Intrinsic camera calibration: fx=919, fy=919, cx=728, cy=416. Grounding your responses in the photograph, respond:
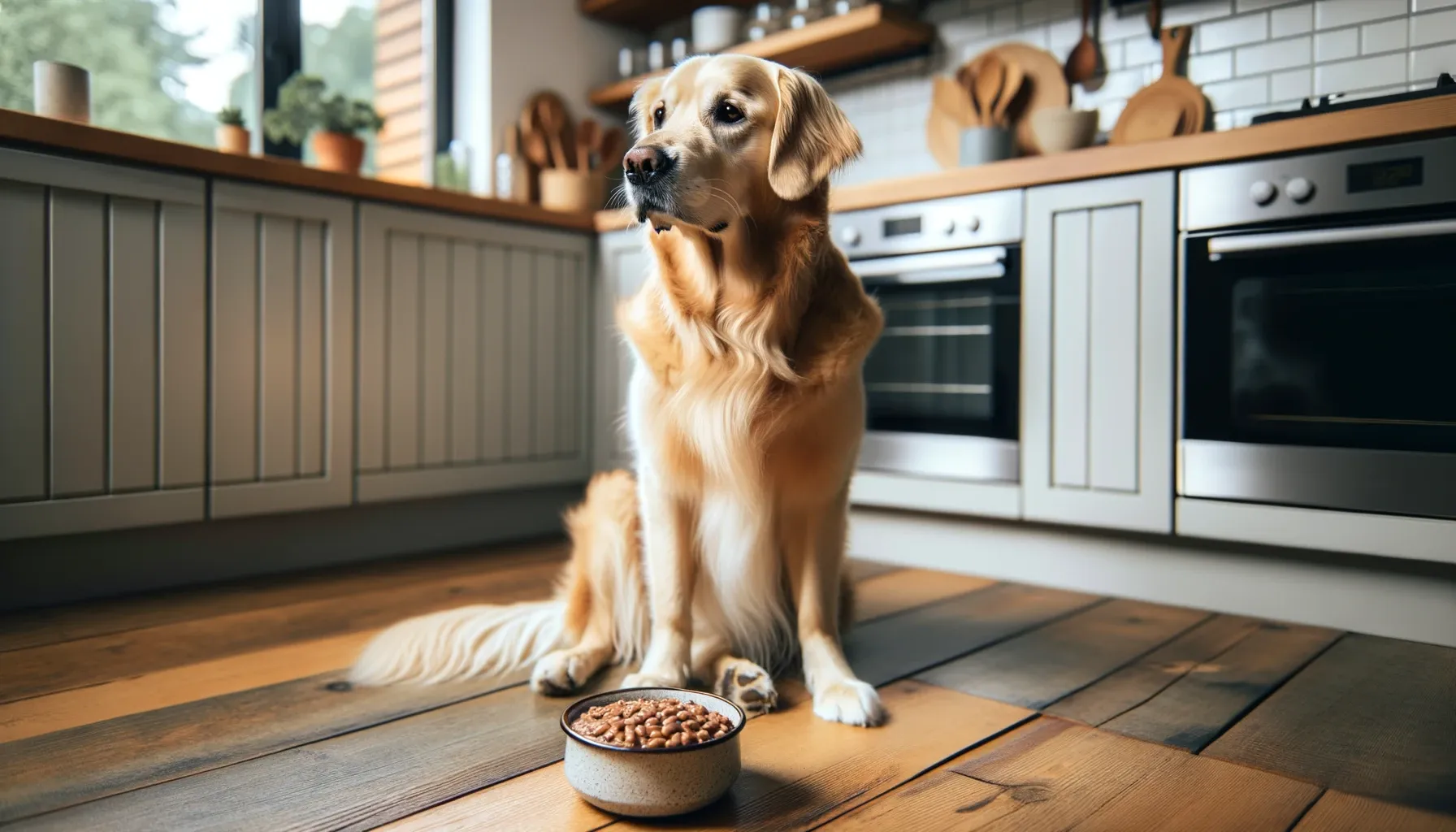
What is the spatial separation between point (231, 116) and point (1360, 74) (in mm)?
2902

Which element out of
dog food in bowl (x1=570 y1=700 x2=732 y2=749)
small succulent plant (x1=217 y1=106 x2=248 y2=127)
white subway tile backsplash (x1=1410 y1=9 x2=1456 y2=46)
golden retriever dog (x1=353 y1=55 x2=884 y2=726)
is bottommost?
dog food in bowl (x1=570 y1=700 x2=732 y2=749)

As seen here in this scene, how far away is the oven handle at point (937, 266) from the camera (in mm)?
2271

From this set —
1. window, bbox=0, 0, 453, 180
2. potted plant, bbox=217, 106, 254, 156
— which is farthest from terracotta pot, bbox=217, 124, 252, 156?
window, bbox=0, 0, 453, 180

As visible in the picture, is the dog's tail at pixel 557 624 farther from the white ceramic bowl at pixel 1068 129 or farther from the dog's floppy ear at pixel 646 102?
the white ceramic bowl at pixel 1068 129

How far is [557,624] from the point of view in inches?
64.3

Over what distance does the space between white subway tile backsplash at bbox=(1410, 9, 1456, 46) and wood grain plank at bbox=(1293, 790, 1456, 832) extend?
77.8 inches

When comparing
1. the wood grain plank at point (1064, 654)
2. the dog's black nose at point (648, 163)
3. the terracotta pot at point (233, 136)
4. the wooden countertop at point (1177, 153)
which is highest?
the terracotta pot at point (233, 136)

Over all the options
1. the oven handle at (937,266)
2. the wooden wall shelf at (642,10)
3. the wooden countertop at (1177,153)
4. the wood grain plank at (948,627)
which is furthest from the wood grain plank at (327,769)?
the wooden wall shelf at (642,10)

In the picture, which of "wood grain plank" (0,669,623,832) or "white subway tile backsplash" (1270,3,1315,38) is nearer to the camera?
"wood grain plank" (0,669,623,832)

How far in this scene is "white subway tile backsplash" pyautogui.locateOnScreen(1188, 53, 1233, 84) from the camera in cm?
247

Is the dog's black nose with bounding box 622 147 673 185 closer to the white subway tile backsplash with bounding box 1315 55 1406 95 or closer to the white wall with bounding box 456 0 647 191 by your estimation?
the white subway tile backsplash with bounding box 1315 55 1406 95

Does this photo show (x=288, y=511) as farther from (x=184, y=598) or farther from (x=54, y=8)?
(x=54, y=8)

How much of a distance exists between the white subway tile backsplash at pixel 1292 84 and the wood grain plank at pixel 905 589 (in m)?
1.49

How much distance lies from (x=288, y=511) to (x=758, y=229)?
1.57 m
